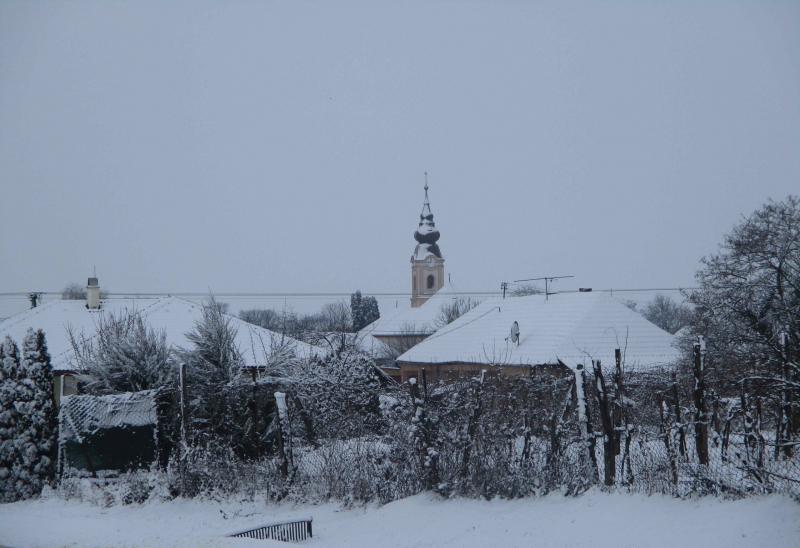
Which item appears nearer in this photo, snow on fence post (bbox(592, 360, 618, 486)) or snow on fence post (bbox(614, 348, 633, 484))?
snow on fence post (bbox(614, 348, 633, 484))

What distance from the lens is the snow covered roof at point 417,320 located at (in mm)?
70312

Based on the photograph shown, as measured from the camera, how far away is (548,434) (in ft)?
35.5

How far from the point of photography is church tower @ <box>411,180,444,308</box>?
256 feet

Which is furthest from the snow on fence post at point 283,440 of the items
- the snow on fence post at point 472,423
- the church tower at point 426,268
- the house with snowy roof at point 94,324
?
the church tower at point 426,268

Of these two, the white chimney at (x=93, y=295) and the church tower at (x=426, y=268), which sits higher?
the church tower at (x=426, y=268)

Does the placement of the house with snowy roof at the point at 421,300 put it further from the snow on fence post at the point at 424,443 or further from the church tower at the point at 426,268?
the snow on fence post at the point at 424,443

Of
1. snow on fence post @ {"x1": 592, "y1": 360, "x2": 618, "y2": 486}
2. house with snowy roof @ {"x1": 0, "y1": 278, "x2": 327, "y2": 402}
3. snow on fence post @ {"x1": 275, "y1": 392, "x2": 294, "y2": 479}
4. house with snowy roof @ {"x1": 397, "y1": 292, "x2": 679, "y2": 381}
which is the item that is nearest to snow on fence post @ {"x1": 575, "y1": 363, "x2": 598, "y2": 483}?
snow on fence post @ {"x1": 592, "y1": 360, "x2": 618, "y2": 486}

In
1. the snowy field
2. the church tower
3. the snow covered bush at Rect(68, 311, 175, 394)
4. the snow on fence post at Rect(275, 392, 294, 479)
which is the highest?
the church tower

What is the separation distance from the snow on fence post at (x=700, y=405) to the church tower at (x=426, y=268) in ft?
219

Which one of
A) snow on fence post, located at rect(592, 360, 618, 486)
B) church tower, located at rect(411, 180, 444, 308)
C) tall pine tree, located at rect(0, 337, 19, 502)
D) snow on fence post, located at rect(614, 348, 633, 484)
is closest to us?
snow on fence post, located at rect(614, 348, 633, 484)

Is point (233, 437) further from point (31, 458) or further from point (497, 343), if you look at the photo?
point (497, 343)

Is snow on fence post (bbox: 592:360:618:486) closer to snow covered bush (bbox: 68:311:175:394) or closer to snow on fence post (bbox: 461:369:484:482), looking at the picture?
snow on fence post (bbox: 461:369:484:482)

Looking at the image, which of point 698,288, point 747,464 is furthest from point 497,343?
point 747,464

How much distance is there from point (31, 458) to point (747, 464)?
40.5 feet
